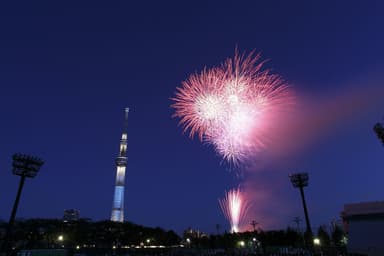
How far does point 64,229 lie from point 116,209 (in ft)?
254

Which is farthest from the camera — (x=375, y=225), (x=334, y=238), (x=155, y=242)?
(x=155, y=242)

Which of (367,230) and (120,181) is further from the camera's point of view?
(120,181)

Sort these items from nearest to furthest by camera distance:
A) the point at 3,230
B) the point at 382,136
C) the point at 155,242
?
the point at 382,136 < the point at 3,230 < the point at 155,242

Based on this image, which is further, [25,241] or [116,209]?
[116,209]

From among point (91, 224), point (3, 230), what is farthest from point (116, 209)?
point (3, 230)

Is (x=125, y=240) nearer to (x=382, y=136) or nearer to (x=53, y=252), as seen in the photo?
(x=53, y=252)

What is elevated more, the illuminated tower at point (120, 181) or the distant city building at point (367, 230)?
the illuminated tower at point (120, 181)

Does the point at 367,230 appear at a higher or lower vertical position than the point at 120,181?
lower

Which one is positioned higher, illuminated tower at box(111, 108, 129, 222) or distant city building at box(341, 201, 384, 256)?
illuminated tower at box(111, 108, 129, 222)

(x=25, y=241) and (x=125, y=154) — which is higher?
(x=125, y=154)

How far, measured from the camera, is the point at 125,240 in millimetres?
101062

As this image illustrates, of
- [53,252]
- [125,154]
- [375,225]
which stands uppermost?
[125,154]

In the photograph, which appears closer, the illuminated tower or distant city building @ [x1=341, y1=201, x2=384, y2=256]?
distant city building @ [x1=341, y1=201, x2=384, y2=256]

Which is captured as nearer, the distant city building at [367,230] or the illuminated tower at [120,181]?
the distant city building at [367,230]
